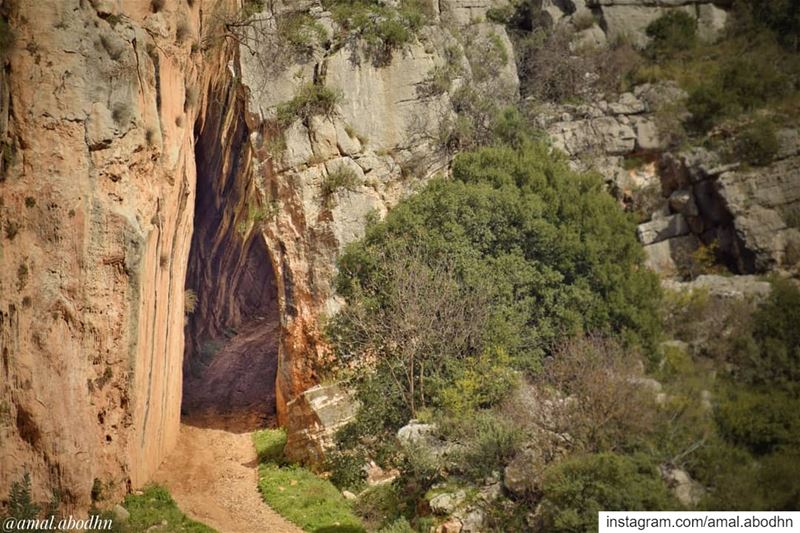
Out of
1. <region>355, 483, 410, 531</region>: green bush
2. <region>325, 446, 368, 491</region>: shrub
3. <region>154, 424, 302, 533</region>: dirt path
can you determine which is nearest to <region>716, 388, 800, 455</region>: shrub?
<region>355, 483, 410, 531</region>: green bush

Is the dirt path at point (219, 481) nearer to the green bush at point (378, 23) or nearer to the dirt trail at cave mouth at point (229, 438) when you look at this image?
the dirt trail at cave mouth at point (229, 438)

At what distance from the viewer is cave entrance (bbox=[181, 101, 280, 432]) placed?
29.4 metres

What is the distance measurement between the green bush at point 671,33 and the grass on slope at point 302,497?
2728 cm

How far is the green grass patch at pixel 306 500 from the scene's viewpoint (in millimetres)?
19953

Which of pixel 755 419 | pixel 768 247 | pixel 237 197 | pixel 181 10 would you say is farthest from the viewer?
pixel 237 197

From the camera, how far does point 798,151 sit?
95.2 feet

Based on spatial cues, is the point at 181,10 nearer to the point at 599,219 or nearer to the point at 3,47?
the point at 3,47

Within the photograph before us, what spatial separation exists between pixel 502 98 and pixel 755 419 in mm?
19475

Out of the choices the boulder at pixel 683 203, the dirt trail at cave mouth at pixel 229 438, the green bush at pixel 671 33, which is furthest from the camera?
the green bush at pixel 671 33

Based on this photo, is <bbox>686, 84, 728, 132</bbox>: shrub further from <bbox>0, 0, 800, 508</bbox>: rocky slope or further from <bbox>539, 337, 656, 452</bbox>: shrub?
<bbox>539, 337, 656, 452</bbox>: shrub

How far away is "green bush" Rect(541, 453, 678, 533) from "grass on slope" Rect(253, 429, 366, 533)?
5.96 meters

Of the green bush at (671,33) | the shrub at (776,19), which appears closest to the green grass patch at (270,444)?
the green bush at (671,33)

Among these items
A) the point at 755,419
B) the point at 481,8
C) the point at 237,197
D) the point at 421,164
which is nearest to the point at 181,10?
the point at 237,197

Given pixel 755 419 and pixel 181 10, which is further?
pixel 181 10
